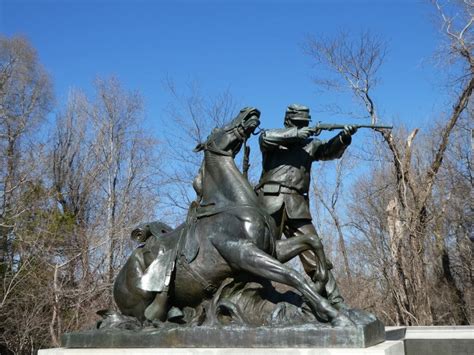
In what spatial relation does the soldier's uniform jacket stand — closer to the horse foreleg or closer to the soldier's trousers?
the soldier's trousers

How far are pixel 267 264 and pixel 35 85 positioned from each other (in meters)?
23.9

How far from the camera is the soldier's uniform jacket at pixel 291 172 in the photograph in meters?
6.05

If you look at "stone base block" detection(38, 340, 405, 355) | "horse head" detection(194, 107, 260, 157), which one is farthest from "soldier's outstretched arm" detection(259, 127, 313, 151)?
"stone base block" detection(38, 340, 405, 355)

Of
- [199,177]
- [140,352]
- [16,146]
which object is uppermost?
[16,146]

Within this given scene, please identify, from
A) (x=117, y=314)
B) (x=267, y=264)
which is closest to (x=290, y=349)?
(x=267, y=264)

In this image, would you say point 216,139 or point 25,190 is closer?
point 216,139

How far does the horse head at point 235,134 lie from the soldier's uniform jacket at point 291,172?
1.54 feet

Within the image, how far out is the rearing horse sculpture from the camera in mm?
4883

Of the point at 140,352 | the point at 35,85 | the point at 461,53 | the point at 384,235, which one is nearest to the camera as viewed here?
the point at 140,352

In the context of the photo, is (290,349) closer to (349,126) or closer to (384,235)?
(349,126)

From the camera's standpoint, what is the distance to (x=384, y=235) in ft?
64.4

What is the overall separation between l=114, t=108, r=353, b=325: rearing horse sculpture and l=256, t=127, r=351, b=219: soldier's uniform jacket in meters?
Result: 0.72

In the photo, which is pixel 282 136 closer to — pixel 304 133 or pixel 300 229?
pixel 304 133

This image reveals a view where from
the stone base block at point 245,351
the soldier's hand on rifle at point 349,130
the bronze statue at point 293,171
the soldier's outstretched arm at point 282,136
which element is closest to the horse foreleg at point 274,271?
the stone base block at point 245,351
